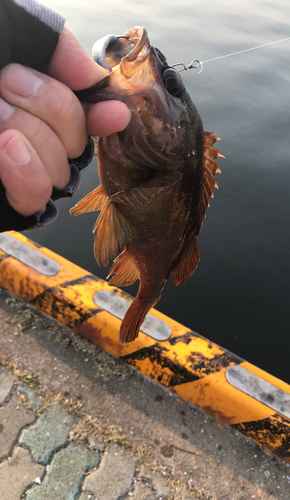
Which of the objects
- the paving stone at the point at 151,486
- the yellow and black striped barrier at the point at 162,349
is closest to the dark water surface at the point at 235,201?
the yellow and black striped barrier at the point at 162,349

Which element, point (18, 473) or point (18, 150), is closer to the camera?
point (18, 150)

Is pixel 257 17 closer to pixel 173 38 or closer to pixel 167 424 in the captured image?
pixel 173 38

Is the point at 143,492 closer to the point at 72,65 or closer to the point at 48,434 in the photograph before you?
the point at 48,434

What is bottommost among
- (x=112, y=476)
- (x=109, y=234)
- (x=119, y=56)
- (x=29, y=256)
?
(x=112, y=476)

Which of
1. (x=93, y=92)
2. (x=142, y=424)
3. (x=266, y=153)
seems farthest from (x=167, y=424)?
(x=266, y=153)

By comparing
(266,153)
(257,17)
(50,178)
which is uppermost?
(257,17)

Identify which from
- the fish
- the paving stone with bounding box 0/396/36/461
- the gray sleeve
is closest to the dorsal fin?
the fish

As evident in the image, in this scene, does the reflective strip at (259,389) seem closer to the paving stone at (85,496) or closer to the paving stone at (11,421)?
the paving stone at (85,496)

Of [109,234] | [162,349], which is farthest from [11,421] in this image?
[109,234]
